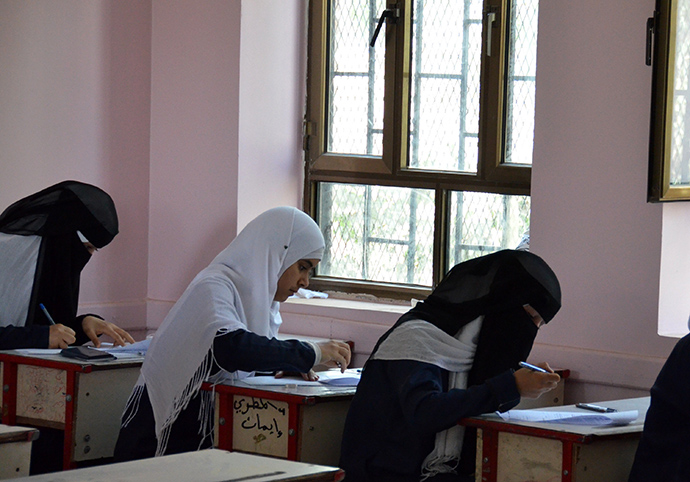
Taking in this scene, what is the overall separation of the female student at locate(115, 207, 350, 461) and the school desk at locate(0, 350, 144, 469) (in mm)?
275

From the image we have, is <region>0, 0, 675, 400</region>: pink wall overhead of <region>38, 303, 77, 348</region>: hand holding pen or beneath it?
overhead

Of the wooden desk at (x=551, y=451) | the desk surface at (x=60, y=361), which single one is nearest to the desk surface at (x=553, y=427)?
the wooden desk at (x=551, y=451)

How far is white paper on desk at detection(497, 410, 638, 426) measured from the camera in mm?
2770

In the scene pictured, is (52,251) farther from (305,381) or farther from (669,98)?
(669,98)

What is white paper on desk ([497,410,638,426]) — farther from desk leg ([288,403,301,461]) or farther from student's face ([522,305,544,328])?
A: desk leg ([288,403,301,461])

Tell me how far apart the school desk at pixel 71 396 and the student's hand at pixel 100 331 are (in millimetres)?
216

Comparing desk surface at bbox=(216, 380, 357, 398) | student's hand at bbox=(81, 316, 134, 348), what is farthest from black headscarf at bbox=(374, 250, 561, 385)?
student's hand at bbox=(81, 316, 134, 348)

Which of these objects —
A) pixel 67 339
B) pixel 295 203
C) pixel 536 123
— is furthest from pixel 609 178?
pixel 67 339

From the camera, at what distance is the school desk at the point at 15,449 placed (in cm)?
246

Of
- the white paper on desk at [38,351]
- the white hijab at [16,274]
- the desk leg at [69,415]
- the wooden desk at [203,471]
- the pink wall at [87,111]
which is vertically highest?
the pink wall at [87,111]

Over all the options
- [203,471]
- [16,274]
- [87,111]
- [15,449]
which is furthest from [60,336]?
[203,471]

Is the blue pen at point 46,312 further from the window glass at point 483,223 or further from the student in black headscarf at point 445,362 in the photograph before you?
the window glass at point 483,223

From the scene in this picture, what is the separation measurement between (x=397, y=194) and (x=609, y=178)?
3.53 ft

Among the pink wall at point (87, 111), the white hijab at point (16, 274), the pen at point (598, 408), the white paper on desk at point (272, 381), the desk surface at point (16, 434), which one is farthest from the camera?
the pink wall at point (87, 111)
